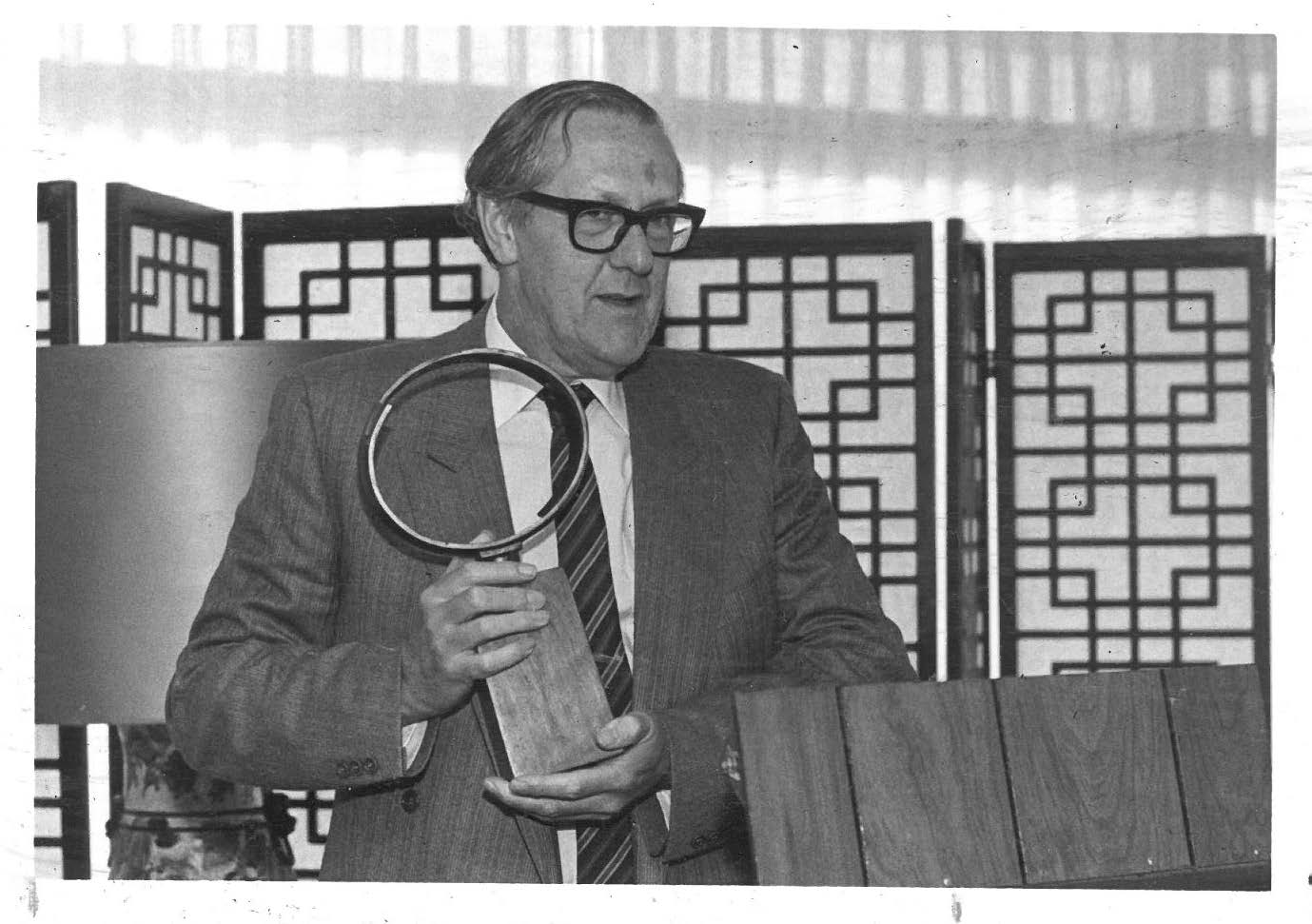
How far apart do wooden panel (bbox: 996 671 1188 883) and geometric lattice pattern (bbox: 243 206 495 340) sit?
93 centimetres

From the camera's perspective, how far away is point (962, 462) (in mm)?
2486

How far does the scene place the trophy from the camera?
7.07 ft

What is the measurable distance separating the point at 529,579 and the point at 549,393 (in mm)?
284

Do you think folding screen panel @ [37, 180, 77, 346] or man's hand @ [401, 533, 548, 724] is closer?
man's hand @ [401, 533, 548, 724]

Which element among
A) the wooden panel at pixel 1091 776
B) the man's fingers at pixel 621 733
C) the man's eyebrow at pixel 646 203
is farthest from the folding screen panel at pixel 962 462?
the man's fingers at pixel 621 733

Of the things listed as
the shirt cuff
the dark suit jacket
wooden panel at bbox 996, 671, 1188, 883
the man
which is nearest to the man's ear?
the man

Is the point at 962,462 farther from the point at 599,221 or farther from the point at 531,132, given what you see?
the point at 531,132

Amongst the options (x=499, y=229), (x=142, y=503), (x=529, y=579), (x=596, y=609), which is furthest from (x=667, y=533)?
(x=142, y=503)

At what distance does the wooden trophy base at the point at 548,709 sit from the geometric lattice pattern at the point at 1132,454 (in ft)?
2.13

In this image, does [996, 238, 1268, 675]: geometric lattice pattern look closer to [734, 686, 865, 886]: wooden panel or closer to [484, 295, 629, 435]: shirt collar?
[734, 686, 865, 886]: wooden panel

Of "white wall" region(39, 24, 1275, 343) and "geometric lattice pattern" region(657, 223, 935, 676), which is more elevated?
"white wall" region(39, 24, 1275, 343)

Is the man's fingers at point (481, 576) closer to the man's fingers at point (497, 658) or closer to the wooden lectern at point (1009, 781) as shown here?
the man's fingers at point (497, 658)

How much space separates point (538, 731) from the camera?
7.08 feet

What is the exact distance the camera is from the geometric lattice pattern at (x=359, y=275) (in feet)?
8.20
